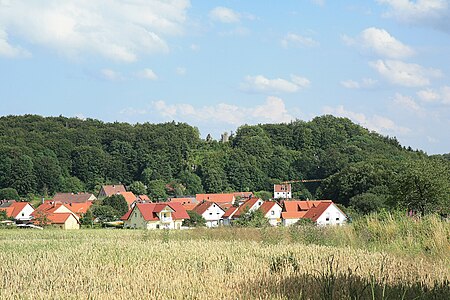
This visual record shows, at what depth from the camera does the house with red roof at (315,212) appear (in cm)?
5520

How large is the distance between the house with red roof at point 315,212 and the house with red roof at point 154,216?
12327mm

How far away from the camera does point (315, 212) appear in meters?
59.5

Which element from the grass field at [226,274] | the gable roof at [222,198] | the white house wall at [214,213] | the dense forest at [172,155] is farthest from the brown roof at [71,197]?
the grass field at [226,274]

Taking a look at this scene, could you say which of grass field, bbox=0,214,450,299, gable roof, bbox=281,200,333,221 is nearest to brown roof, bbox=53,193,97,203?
gable roof, bbox=281,200,333,221

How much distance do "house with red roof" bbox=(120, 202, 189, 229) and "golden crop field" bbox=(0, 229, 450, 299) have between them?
5192 centimetres

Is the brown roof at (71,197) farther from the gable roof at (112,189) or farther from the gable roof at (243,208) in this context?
the gable roof at (243,208)

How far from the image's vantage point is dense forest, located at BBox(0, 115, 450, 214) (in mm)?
113312

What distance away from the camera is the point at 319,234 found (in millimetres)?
16969

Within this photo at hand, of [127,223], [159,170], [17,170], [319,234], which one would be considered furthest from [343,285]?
[159,170]

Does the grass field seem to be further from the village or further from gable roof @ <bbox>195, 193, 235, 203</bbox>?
gable roof @ <bbox>195, 193, 235, 203</bbox>

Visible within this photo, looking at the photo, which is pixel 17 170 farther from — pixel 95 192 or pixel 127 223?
pixel 127 223

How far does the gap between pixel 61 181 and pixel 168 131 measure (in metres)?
32.8

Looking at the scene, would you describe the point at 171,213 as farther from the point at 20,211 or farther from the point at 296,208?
the point at 20,211

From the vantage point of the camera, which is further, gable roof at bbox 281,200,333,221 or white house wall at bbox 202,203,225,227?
white house wall at bbox 202,203,225,227
